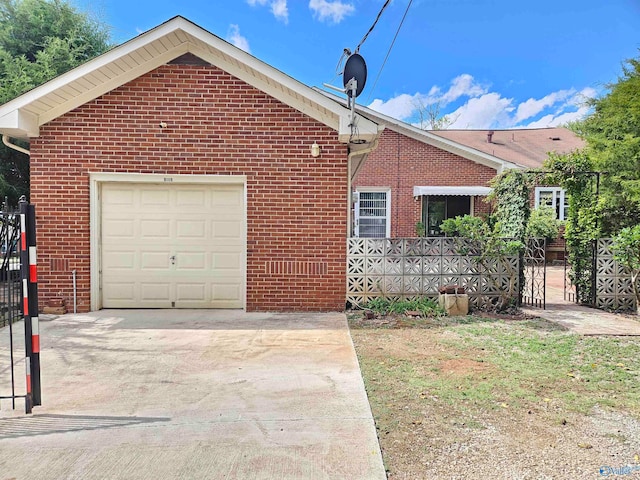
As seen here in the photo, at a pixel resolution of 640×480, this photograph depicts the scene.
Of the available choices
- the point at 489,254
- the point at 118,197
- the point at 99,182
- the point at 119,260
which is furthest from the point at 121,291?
the point at 489,254

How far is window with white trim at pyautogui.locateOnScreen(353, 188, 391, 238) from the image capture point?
656 inches

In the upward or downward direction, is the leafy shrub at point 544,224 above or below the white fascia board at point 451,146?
below

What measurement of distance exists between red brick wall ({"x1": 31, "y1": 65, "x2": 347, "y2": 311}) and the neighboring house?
0.02 metres

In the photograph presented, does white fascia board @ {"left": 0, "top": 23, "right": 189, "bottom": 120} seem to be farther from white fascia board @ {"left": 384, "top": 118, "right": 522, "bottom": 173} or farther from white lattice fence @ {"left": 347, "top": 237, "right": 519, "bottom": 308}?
white fascia board @ {"left": 384, "top": 118, "right": 522, "bottom": 173}

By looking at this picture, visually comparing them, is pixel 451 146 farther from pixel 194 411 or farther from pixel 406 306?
pixel 194 411

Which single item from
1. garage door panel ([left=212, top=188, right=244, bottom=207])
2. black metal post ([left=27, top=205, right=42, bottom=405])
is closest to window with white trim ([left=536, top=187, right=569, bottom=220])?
garage door panel ([left=212, top=188, right=244, bottom=207])

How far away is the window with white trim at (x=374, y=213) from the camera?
54.7ft

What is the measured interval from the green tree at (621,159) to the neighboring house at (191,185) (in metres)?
5.07

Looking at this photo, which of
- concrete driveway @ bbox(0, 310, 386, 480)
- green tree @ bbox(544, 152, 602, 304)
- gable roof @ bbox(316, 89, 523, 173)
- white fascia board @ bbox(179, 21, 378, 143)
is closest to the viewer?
concrete driveway @ bbox(0, 310, 386, 480)

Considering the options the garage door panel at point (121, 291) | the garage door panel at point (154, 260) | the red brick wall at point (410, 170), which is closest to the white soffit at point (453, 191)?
the red brick wall at point (410, 170)

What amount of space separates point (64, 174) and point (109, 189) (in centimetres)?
74

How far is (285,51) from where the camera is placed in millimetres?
13070

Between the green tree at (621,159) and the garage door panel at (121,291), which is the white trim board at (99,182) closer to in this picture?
the garage door panel at (121,291)

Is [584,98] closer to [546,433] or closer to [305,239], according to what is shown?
[305,239]
